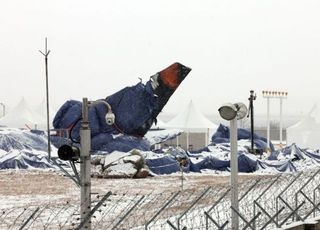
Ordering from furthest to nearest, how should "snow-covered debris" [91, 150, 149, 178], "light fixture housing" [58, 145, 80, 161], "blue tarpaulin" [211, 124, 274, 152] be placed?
"blue tarpaulin" [211, 124, 274, 152] < "snow-covered debris" [91, 150, 149, 178] < "light fixture housing" [58, 145, 80, 161]

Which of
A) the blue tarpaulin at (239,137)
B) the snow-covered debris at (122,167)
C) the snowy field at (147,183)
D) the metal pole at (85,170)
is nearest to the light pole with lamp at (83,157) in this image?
the metal pole at (85,170)

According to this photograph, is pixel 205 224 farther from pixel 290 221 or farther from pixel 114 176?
pixel 114 176

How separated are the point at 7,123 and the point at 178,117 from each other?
727 inches

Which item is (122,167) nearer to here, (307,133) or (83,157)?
(83,157)

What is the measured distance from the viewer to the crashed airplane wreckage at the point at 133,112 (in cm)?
3872

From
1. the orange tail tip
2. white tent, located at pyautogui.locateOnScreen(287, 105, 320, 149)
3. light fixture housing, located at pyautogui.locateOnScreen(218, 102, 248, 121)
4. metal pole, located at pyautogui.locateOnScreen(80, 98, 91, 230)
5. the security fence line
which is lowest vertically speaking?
white tent, located at pyautogui.locateOnScreen(287, 105, 320, 149)

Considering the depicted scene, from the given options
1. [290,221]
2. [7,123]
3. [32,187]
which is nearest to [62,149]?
[290,221]

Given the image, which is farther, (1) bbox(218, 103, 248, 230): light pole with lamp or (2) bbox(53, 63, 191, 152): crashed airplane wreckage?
(2) bbox(53, 63, 191, 152): crashed airplane wreckage

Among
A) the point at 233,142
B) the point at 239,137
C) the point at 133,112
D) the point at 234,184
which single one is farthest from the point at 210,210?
the point at 239,137

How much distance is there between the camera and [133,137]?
133 feet

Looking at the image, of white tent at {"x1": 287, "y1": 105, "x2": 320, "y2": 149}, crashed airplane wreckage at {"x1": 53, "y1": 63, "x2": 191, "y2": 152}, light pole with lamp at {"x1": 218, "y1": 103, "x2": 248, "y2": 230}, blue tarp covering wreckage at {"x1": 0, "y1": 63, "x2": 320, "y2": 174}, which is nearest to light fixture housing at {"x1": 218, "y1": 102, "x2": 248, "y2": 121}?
light pole with lamp at {"x1": 218, "y1": 103, "x2": 248, "y2": 230}

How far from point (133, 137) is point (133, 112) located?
1805 millimetres

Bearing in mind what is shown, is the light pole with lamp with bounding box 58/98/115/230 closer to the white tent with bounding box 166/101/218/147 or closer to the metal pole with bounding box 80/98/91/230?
the metal pole with bounding box 80/98/91/230

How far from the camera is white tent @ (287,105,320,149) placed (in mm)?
58656
